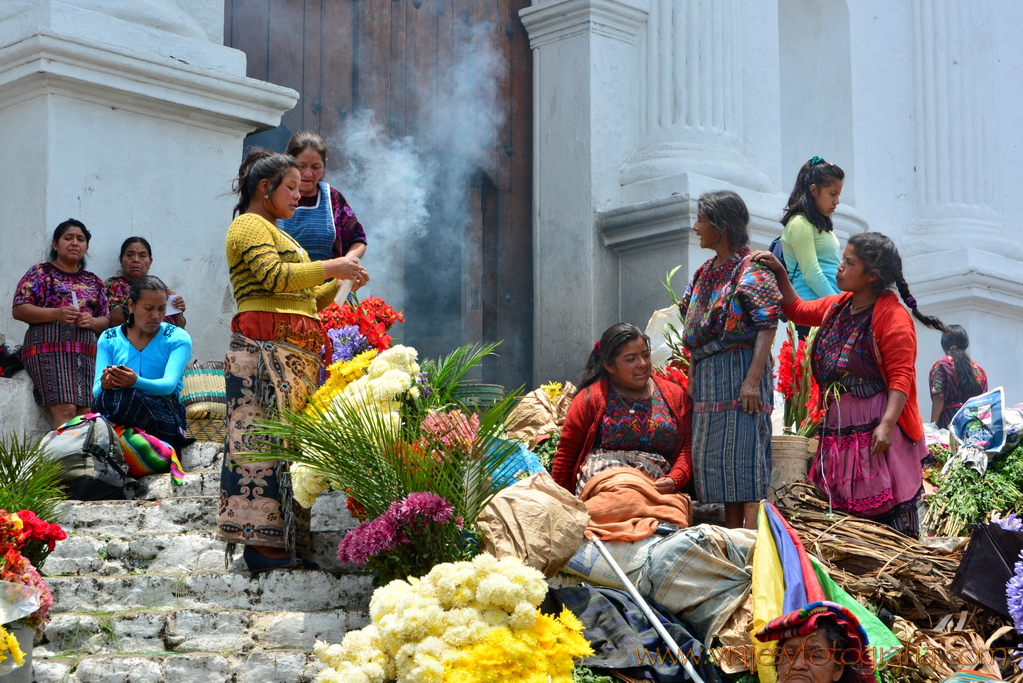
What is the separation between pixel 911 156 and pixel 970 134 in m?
0.62

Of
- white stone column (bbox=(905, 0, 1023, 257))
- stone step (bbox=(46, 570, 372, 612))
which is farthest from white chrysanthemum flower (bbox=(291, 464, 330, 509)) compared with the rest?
white stone column (bbox=(905, 0, 1023, 257))

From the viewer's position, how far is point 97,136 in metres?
7.90

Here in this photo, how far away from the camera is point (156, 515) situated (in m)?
5.85

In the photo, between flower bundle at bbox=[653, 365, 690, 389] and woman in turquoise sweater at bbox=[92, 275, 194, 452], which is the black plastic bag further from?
woman in turquoise sweater at bbox=[92, 275, 194, 452]

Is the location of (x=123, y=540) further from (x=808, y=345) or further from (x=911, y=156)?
(x=911, y=156)

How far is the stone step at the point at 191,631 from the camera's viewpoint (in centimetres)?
471

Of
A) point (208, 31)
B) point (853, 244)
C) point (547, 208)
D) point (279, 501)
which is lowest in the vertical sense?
point (279, 501)

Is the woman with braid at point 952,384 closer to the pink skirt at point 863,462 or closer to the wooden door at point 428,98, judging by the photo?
the wooden door at point 428,98

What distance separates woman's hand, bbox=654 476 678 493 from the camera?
5836 millimetres

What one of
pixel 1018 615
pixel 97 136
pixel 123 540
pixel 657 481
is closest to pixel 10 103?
pixel 97 136

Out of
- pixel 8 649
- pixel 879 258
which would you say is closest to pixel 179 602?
pixel 8 649

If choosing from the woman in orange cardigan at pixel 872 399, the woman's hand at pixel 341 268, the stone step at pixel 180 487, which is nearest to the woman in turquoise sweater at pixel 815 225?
the woman in orange cardigan at pixel 872 399

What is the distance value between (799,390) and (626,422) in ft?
4.22

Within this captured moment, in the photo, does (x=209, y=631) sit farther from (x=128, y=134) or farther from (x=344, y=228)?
(x=128, y=134)
